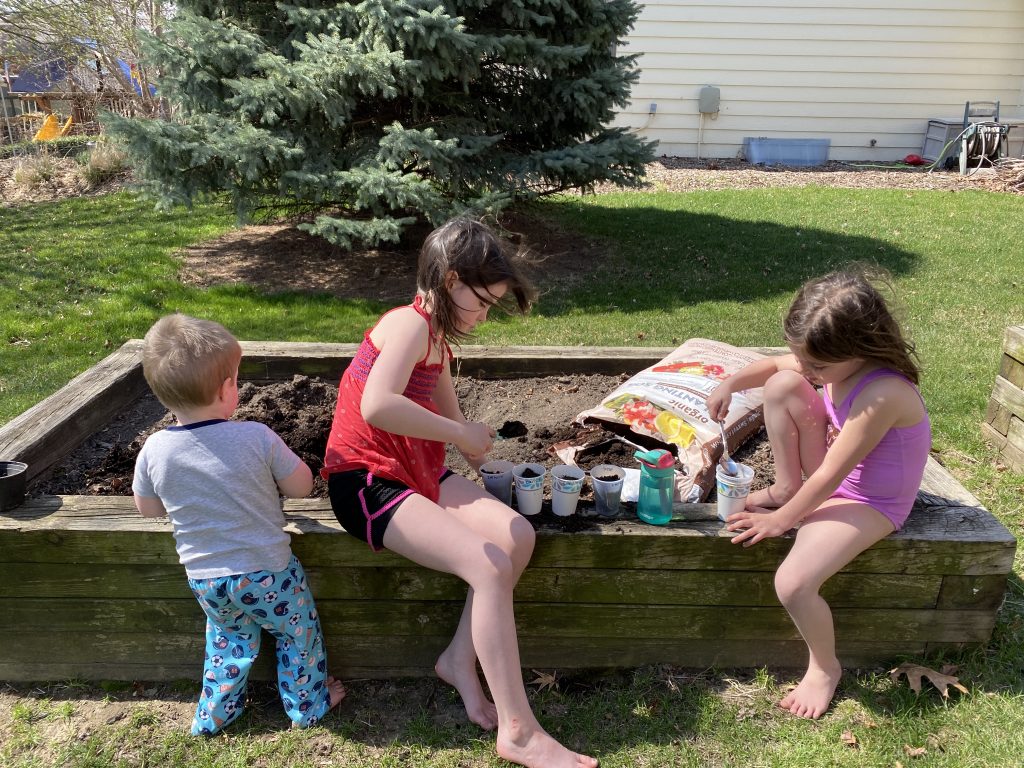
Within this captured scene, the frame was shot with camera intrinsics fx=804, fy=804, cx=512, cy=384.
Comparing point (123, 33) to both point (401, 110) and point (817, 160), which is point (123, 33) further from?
point (817, 160)

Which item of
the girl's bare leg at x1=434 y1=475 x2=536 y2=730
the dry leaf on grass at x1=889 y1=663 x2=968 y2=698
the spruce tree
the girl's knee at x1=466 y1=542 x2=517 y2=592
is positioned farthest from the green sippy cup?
the spruce tree

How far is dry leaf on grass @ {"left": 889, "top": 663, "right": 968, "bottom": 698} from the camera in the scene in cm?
231

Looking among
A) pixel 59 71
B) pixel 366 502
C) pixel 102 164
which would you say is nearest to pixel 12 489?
pixel 366 502

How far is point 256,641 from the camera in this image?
2234 mm

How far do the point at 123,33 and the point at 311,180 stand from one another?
10932 millimetres

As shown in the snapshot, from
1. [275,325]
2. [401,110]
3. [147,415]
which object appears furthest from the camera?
[401,110]

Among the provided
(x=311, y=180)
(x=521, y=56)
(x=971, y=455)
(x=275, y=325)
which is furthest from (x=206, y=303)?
(x=971, y=455)

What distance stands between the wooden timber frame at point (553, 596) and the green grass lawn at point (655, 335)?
0.09 metres

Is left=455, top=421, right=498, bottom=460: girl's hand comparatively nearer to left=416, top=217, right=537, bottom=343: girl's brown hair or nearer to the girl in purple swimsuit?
left=416, top=217, right=537, bottom=343: girl's brown hair

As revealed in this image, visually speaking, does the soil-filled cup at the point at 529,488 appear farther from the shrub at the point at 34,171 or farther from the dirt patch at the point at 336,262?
the shrub at the point at 34,171

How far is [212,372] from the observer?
6.82ft

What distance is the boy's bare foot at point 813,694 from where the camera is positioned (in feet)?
7.45

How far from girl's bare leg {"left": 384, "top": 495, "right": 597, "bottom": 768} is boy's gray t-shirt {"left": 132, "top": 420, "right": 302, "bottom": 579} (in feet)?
1.14

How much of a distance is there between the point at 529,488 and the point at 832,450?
84cm
